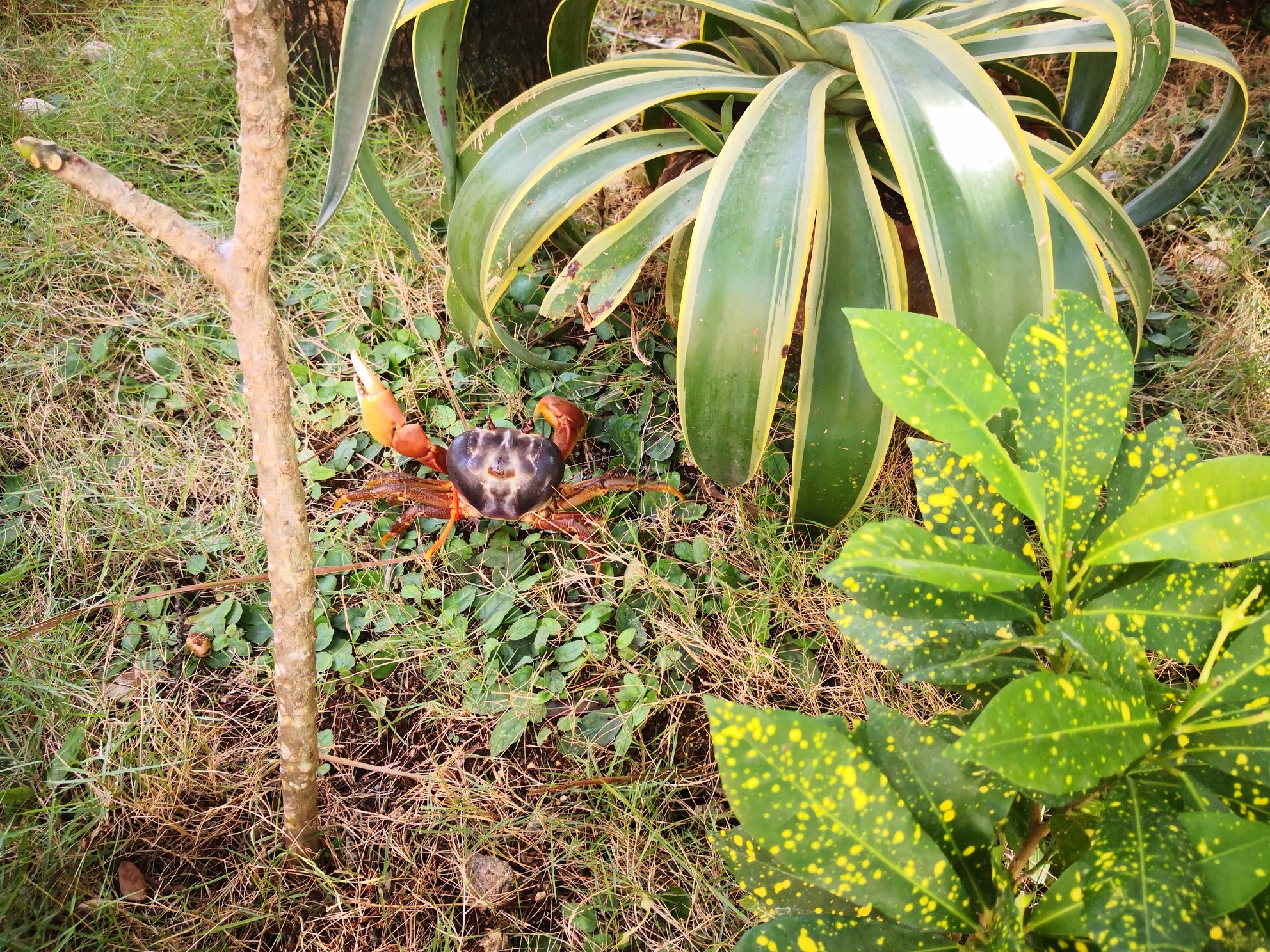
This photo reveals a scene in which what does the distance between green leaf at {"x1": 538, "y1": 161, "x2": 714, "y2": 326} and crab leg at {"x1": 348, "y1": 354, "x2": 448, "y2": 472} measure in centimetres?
30

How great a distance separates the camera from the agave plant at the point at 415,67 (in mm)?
988

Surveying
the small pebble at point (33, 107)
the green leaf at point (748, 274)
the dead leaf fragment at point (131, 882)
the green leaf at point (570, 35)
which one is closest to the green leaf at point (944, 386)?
the green leaf at point (748, 274)

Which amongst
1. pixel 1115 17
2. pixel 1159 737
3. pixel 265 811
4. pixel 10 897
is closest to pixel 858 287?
pixel 1115 17

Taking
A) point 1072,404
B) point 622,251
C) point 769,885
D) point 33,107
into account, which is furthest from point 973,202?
point 33,107

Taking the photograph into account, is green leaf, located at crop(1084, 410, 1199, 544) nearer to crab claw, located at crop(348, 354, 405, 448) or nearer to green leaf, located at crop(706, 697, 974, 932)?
green leaf, located at crop(706, 697, 974, 932)

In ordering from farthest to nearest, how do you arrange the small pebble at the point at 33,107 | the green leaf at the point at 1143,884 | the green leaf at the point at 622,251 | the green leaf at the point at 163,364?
the small pebble at the point at 33,107
the green leaf at the point at 163,364
the green leaf at the point at 622,251
the green leaf at the point at 1143,884

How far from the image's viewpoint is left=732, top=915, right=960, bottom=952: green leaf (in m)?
0.62

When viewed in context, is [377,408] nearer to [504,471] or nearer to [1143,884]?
[504,471]

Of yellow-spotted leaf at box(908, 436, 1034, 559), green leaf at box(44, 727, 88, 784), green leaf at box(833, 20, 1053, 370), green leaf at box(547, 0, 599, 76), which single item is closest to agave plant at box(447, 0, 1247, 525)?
green leaf at box(833, 20, 1053, 370)

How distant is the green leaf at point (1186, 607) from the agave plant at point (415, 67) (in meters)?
0.87

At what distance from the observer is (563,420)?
4.56ft

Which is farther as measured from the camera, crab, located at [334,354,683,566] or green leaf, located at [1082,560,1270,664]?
crab, located at [334,354,683,566]

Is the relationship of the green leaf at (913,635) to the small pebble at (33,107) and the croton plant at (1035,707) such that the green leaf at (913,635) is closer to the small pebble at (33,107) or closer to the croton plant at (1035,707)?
the croton plant at (1035,707)

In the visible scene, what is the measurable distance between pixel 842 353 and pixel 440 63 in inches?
27.5
